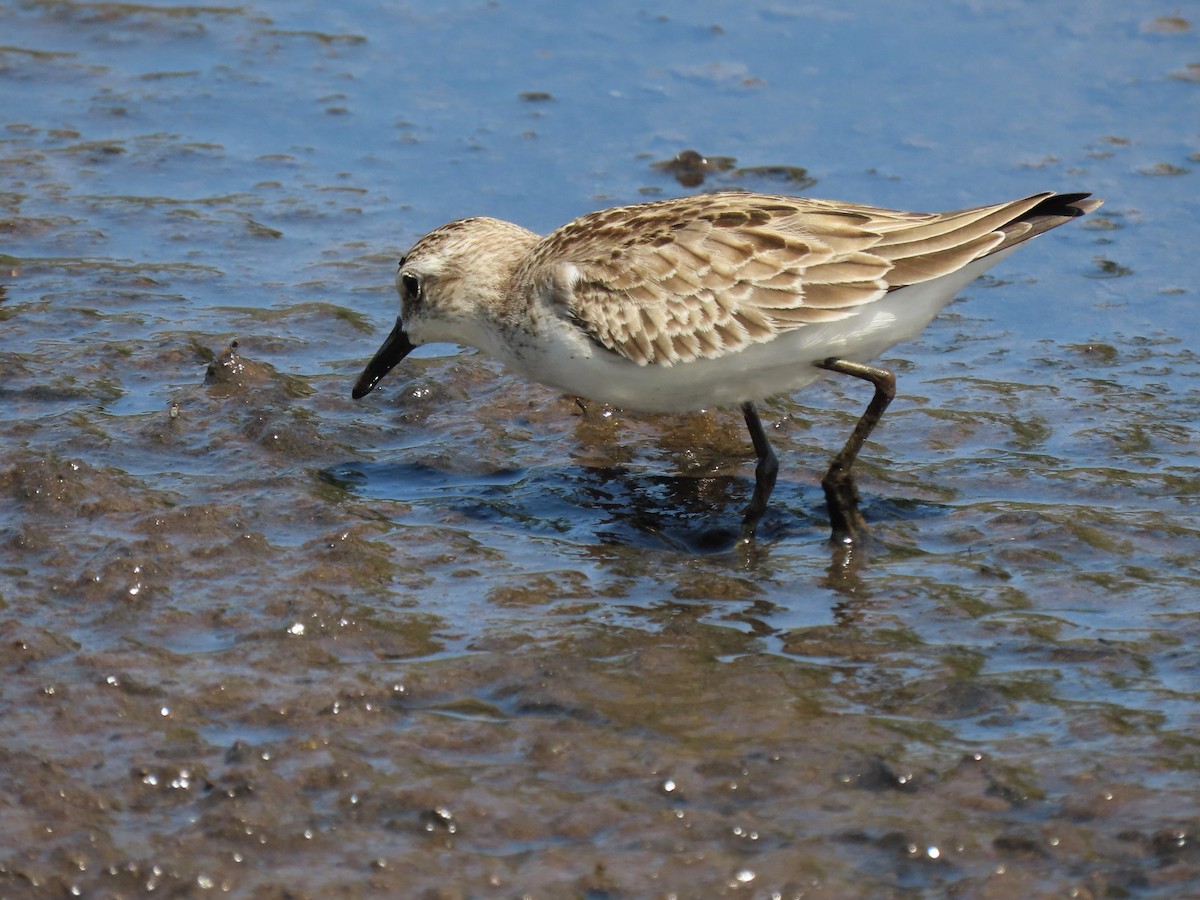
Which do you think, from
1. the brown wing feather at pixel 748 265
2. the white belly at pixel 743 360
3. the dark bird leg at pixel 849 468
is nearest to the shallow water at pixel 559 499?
the dark bird leg at pixel 849 468

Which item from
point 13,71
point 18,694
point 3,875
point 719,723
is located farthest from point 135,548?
point 13,71

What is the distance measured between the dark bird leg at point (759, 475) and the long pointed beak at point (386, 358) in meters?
2.01

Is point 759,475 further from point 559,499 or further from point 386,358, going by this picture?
point 386,358

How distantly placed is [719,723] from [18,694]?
8.65ft

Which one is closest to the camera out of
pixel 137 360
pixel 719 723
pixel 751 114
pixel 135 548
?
pixel 719 723

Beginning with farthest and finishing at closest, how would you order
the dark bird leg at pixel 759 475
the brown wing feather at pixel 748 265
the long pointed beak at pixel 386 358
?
the long pointed beak at pixel 386 358
the dark bird leg at pixel 759 475
the brown wing feather at pixel 748 265

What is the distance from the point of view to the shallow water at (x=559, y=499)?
546 centimetres

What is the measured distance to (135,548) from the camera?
287 inches

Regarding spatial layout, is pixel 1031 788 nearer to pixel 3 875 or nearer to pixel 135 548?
pixel 3 875

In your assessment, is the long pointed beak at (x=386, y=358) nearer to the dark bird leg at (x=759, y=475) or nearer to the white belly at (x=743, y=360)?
the white belly at (x=743, y=360)

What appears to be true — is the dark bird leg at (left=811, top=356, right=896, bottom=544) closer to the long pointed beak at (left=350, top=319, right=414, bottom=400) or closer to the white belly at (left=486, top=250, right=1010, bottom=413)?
the white belly at (left=486, top=250, right=1010, bottom=413)

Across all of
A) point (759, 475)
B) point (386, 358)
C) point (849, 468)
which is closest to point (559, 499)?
point (759, 475)

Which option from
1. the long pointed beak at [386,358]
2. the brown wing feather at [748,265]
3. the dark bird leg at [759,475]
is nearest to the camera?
the brown wing feather at [748,265]

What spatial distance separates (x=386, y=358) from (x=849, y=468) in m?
2.74
